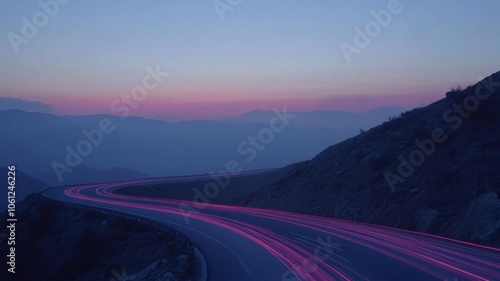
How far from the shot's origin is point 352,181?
1543 inches

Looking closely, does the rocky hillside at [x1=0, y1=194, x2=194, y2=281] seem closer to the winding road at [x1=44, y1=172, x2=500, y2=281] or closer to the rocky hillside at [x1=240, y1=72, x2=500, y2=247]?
the winding road at [x1=44, y1=172, x2=500, y2=281]

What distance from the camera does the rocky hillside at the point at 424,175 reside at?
86.9ft

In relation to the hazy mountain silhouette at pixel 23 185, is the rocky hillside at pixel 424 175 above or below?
below

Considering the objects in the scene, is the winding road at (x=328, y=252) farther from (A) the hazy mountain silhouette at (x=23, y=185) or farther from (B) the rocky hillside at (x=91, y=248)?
(A) the hazy mountain silhouette at (x=23, y=185)

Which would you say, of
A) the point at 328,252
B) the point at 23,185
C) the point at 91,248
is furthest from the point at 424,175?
the point at 23,185

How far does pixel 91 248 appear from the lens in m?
36.7

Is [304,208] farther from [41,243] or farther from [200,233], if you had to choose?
[41,243]

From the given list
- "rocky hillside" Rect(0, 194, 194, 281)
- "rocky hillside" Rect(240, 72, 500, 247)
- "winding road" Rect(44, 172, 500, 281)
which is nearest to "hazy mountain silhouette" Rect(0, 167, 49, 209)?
"rocky hillside" Rect(0, 194, 194, 281)

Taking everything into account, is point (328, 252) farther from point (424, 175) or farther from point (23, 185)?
point (23, 185)

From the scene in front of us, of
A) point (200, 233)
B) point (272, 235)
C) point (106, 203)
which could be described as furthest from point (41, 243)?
point (272, 235)

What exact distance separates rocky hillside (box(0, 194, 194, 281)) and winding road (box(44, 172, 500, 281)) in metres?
1.50

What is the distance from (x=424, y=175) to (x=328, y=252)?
12.9m

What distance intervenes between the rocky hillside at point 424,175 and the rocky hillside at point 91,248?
37.6ft

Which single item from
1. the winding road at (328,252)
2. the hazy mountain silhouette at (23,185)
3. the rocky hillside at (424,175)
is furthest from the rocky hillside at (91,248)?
the hazy mountain silhouette at (23,185)
